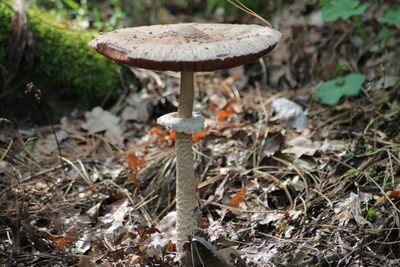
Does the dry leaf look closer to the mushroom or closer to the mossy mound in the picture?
the mossy mound

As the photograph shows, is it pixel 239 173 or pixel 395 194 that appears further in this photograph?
pixel 239 173

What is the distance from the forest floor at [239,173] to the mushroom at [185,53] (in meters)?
0.36

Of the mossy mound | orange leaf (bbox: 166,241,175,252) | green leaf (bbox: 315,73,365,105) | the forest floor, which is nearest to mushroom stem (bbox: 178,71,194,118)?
the forest floor

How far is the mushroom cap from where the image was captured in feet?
6.67

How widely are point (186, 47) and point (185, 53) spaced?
0.06 m

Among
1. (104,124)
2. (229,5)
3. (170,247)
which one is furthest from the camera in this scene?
(229,5)

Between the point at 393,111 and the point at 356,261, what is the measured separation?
5.42 feet

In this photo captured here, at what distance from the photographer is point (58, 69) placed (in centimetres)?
429

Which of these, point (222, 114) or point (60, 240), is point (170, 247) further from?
point (222, 114)

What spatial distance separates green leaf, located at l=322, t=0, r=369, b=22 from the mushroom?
1.92 metres

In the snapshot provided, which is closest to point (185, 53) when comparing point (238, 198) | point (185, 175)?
point (185, 175)

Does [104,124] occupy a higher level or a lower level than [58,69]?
lower

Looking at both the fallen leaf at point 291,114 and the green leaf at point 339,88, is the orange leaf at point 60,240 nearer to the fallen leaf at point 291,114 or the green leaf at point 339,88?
the fallen leaf at point 291,114

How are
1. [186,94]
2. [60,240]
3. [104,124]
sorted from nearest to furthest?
[186,94] → [60,240] → [104,124]
